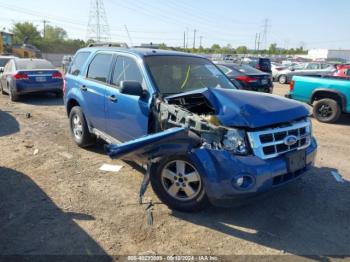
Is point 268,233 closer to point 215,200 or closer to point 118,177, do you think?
point 215,200

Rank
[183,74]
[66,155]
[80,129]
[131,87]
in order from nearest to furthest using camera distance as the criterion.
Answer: [131,87] < [183,74] < [66,155] < [80,129]

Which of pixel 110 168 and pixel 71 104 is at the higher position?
pixel 71 104

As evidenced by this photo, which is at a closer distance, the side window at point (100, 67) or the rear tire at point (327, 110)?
the side window at point (100, 67)

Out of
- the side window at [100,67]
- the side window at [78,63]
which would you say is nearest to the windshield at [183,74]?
the side window at [100,67]

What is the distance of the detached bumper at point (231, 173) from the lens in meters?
3.33

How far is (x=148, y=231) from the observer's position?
355 cm

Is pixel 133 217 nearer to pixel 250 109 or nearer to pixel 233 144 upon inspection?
pixel 233 144

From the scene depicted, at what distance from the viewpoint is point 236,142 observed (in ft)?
11.1

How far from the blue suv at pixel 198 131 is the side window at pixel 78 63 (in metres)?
1.33

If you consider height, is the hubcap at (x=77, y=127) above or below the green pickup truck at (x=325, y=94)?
below

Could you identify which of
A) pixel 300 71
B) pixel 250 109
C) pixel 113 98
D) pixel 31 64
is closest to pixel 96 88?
pixel 113 98

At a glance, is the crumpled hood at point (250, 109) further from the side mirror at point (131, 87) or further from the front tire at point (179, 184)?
the front tire at point (179, 184)

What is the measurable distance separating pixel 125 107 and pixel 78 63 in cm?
234

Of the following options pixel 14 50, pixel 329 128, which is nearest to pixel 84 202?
pixel 329 128
